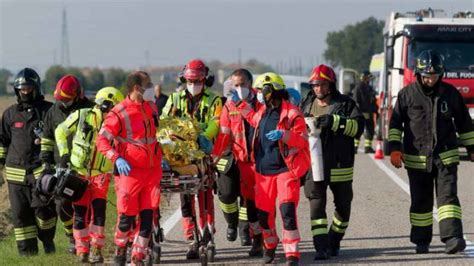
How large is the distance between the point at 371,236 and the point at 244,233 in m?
1.71

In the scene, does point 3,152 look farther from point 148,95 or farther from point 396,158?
point 396,158

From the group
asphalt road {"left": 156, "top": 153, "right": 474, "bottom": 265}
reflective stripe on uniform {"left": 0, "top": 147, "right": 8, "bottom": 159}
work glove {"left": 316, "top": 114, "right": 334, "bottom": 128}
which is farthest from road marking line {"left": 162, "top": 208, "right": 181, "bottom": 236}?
work glove {"left": 316, "top": 114, "right": 334, "bottom": 128}

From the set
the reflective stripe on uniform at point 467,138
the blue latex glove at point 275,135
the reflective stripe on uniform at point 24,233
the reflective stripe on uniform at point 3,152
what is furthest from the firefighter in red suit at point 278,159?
the reflective stripe on uniform at point 3,152

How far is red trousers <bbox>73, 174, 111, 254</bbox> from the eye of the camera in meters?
11.7

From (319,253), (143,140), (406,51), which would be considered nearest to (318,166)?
(319,253)

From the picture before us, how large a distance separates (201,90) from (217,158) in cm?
83

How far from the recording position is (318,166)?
12.0 m

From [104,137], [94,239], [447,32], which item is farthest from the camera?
[447,32]

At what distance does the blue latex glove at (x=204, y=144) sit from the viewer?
11.6 m

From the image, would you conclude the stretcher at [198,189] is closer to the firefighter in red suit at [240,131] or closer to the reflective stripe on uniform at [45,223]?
the firefighter in red suit at [240,131]

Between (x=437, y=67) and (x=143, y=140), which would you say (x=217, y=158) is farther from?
(x=437, y=67)

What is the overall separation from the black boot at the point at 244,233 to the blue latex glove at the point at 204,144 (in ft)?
5.20

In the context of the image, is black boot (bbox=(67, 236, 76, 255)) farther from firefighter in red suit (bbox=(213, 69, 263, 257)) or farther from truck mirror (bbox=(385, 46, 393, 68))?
truck mirror (bbox=(385, 46, 393, 68))

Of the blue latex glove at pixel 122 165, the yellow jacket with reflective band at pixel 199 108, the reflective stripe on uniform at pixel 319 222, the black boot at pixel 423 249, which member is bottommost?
the black boot at pixel 423 249
